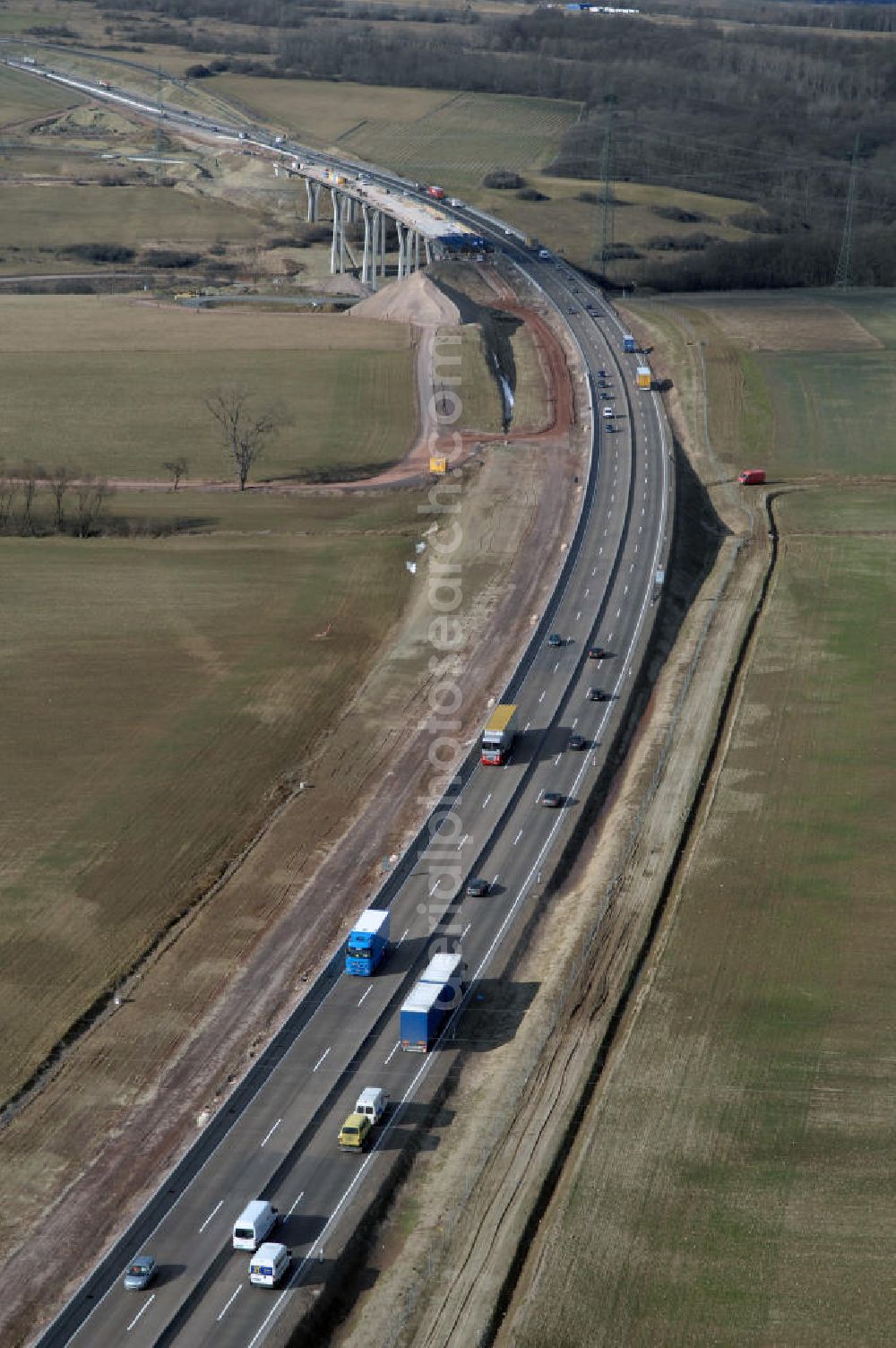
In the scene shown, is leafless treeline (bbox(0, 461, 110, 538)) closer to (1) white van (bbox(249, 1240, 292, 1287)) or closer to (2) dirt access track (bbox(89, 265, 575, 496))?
(2) dirt access track (bbox(89, 265, 575, 496))

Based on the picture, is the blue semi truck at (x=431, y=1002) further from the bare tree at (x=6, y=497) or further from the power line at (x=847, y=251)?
the power line at (x=847, y=251)

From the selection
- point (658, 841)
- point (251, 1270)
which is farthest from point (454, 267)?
point (251, 1270)

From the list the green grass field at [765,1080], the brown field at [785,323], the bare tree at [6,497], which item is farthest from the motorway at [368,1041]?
the brown field at [785,323]

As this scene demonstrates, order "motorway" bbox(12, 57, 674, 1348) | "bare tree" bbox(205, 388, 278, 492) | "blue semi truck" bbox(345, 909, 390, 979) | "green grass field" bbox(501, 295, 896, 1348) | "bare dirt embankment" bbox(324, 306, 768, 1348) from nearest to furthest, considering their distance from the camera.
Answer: "green grass field" bbox(501, 295, 896, 1348), "motorway" bbox(12, 57, 674, 1348), "bare dirt embankment" bbox(324, 306, 768, 1348), "blue semi truck" bbox(345, 909, 390, 979), "bare tree" bbox(205, 388, 278, 492)

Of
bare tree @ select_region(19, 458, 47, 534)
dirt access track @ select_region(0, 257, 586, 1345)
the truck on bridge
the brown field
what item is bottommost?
bare tree @ select_region(19, 458, 47, 534)

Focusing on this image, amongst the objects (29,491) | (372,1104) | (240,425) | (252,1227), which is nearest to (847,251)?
(240,425)

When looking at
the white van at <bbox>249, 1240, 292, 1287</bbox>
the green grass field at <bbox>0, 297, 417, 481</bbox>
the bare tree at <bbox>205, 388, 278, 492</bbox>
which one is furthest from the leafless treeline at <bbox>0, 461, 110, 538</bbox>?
the white van at <bbox>249, 1240, 292, 1287</bbox>

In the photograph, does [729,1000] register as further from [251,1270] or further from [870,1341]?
[251,1270]

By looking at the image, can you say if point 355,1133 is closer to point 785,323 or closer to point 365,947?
point 365,947
